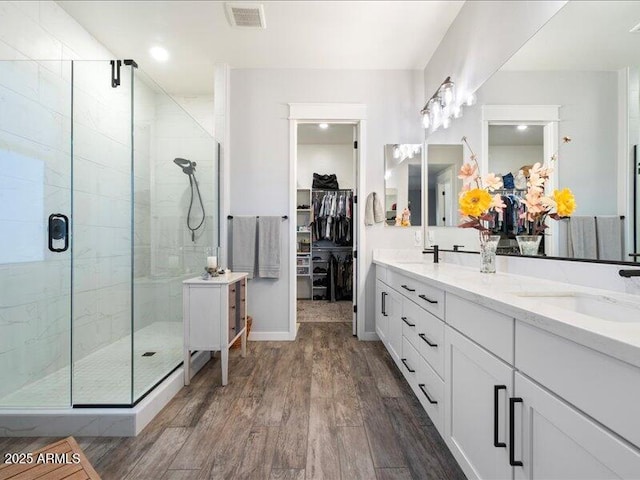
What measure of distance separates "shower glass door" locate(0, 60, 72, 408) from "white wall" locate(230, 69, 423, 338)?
138 cm

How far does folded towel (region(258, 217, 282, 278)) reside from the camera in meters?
3.05

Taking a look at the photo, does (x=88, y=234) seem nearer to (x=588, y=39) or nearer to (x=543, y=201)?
(x=543, y=201)

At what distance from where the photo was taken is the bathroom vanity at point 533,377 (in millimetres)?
590

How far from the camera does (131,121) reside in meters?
1.82

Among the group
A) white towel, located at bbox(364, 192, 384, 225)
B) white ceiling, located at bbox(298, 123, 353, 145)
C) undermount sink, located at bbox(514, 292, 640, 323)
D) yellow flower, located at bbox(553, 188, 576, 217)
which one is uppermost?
white ceiling, located at bbox(298, 123, 353, 145)

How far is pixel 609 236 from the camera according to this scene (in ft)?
3.84

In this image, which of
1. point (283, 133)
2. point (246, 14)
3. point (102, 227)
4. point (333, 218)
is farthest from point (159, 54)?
point (333, 218)

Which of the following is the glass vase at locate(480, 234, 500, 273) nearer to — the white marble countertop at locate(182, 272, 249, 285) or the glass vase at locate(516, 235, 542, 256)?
the glass vase at locate(516, 235, 542, 256)

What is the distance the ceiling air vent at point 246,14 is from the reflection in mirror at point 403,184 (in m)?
1.56

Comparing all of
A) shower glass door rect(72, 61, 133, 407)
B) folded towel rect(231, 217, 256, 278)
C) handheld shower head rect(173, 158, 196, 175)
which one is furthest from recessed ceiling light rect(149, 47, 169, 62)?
folded towel rect(231, 217, 256, 278)

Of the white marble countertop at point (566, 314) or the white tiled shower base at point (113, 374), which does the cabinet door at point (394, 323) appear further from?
the white tiled shower base at point (113, 374)

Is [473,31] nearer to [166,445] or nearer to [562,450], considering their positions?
[562,450]

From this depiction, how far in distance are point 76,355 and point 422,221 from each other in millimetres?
3010

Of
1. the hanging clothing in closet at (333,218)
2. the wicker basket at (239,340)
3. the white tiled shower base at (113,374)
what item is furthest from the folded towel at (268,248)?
the hanging clothing in closet at (333,218)
